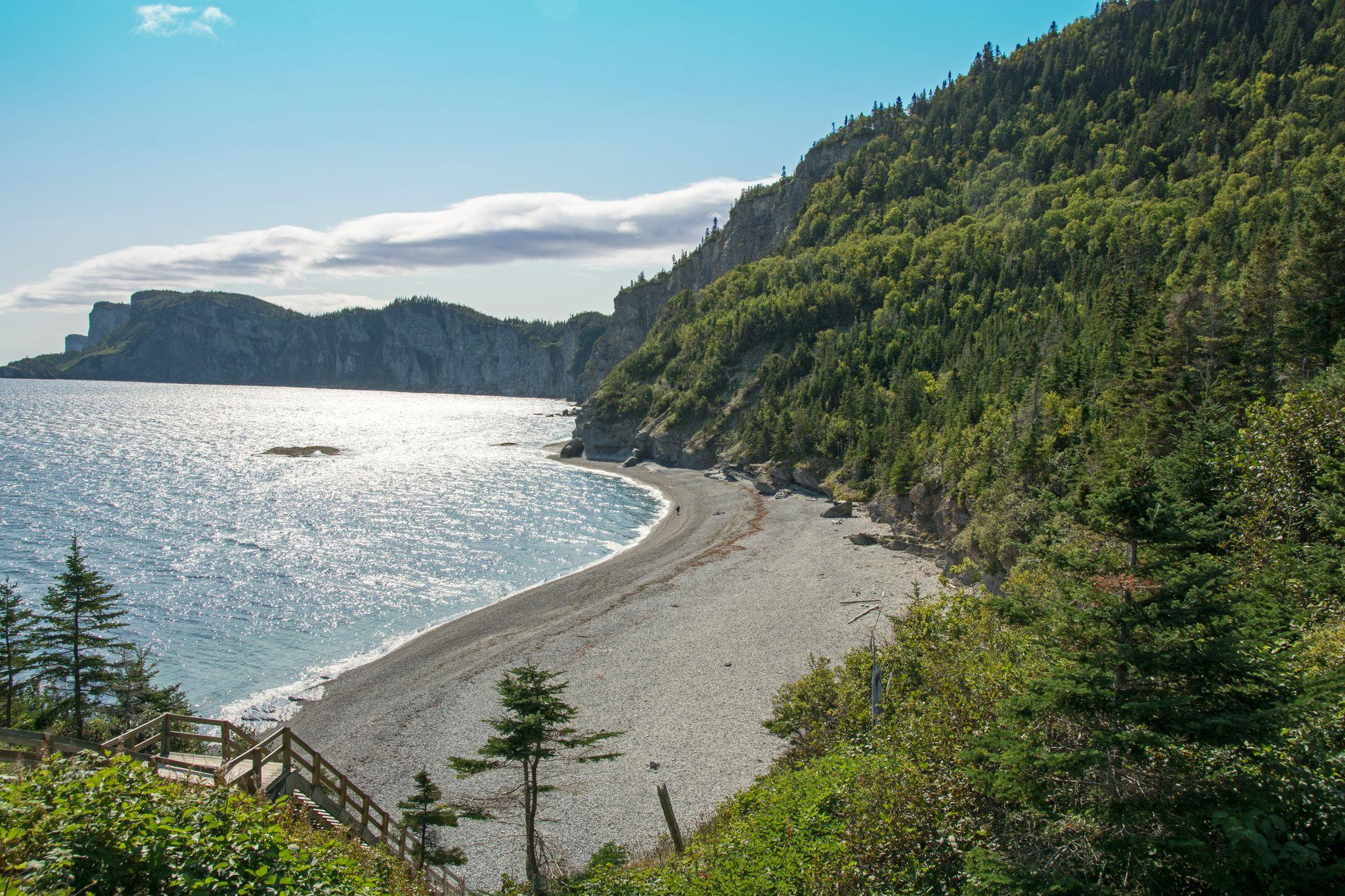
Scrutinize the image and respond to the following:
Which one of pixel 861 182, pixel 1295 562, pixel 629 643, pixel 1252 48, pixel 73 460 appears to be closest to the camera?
pixel 1295 562

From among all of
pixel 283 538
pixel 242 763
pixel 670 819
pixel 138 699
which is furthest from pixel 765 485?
pixel 242 763

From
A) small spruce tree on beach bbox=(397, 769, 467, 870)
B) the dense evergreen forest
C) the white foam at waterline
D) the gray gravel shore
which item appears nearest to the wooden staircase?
small spruce tree on beach bbox=(397, 769, 467, 870)

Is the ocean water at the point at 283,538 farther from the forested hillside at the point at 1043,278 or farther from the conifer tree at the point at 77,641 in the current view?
the forested hillside at the point at 1043,278

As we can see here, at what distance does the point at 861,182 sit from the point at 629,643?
6164 inches

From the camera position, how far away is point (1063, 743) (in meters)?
10.8

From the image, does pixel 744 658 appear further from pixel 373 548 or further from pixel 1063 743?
pixel 373 548

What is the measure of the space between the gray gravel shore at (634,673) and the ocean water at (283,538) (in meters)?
4.17

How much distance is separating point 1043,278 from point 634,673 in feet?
309

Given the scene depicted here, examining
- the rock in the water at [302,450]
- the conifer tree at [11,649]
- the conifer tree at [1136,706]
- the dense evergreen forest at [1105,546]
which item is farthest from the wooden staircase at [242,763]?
the rock in the water at [302,450]

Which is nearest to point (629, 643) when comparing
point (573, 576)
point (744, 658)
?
point (744, 658)

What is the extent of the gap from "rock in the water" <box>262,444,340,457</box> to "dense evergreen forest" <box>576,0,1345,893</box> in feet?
223

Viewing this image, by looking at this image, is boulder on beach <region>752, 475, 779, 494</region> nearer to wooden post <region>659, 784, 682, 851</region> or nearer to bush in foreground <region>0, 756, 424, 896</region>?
wooden post <region>659, 784, 682, 851</region>

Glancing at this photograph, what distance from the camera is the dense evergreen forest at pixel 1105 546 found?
367 inches

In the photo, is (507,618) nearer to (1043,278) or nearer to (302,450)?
(302,450)
